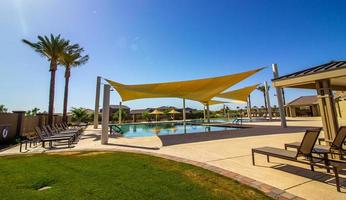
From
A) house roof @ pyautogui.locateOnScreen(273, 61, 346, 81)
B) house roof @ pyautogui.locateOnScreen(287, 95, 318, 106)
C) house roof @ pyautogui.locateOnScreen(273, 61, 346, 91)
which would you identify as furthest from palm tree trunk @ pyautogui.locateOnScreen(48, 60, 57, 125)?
house roof @ pyautogui.locateOnScreen(287, 95, 318, 106)

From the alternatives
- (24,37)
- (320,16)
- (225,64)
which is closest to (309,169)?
(320,16)

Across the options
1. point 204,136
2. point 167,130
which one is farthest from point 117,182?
point 167,130

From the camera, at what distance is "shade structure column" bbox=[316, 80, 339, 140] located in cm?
436

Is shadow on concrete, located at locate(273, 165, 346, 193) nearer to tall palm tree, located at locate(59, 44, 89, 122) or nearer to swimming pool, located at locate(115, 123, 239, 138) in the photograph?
swimming pool, located at locate(115, 123, 239, 138)

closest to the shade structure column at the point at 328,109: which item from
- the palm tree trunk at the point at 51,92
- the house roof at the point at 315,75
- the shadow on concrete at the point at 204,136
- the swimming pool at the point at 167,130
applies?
the house roof at the point at 315,75

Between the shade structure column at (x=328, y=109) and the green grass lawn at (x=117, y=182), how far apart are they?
129 inches

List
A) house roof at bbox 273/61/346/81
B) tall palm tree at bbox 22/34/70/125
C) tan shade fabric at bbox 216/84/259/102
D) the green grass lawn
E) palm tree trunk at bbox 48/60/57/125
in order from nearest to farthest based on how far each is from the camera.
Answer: the green grass lawn
house roof at bbox 273/61/346/81
palm tree trunk at bbox 48/60/57/125
tall palm tree at bbox 22/34/70/125
tan shade fabric at bbox 216/84/259/102

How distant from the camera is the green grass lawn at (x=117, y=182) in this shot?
8.87ft

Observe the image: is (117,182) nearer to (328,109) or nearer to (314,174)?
(314,174)

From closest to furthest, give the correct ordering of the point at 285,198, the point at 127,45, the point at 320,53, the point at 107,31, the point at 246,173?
the point at 285,198 → the point at 246,173 → the point at 107,31 → the point at 127,45 → the point at 320,53

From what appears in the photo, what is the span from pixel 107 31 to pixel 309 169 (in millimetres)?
10745

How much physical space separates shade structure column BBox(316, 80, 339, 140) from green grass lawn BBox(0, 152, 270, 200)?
3288 mm

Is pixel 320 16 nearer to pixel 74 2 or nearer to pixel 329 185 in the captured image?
pixel 329 185

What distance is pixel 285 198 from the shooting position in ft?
8.23
